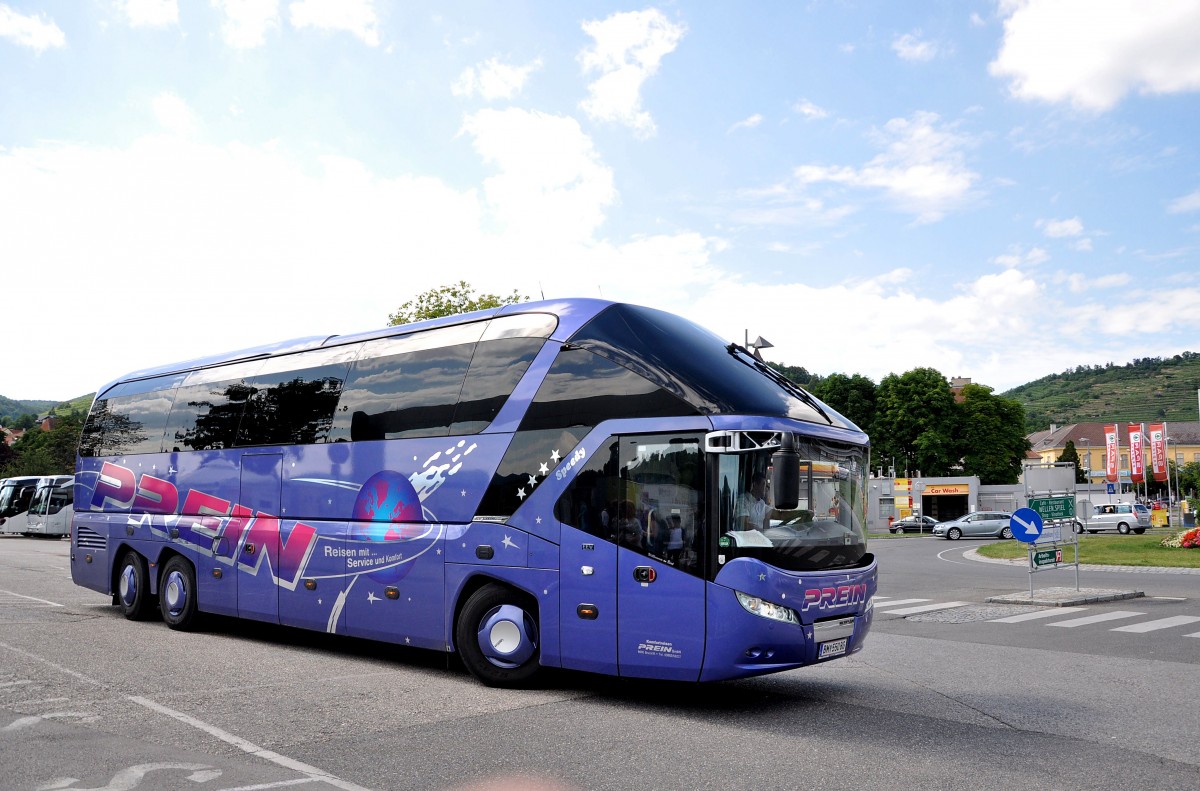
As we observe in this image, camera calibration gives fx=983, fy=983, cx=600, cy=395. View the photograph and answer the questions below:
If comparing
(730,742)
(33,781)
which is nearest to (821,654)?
(730,742)

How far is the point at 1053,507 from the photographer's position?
18500 millimetres

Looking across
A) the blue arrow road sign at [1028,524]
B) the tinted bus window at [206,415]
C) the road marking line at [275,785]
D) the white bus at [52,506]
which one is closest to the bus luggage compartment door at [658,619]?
the road marking line at [275,785]

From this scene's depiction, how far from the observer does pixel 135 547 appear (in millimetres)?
14117

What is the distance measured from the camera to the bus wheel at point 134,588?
14.0 metres

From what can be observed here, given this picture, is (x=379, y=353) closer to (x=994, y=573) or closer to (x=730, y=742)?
(x=730, y=742)

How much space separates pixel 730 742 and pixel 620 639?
1404 mm

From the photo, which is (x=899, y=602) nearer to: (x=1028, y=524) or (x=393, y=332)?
(x=1028, y=524)

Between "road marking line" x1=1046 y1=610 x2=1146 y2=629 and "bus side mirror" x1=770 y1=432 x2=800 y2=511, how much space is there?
29.4 ft

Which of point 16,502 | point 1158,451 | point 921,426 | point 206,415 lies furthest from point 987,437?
point 206,415

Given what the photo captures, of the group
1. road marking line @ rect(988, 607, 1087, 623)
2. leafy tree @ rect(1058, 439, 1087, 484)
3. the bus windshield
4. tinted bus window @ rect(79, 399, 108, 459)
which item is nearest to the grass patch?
road marking line @ rect(988, 607, 1087, 623)

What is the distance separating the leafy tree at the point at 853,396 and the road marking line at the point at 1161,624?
71.0 meters

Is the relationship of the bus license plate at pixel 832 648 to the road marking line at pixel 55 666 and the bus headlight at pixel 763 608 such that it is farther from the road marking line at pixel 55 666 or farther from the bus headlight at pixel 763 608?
the road marking line at pixel 55 666

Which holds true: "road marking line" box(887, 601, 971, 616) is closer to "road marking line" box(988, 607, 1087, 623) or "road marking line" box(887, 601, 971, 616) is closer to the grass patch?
"road marking line" box(988, 607, 1087, 623)

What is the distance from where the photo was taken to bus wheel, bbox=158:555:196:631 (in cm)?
1291
